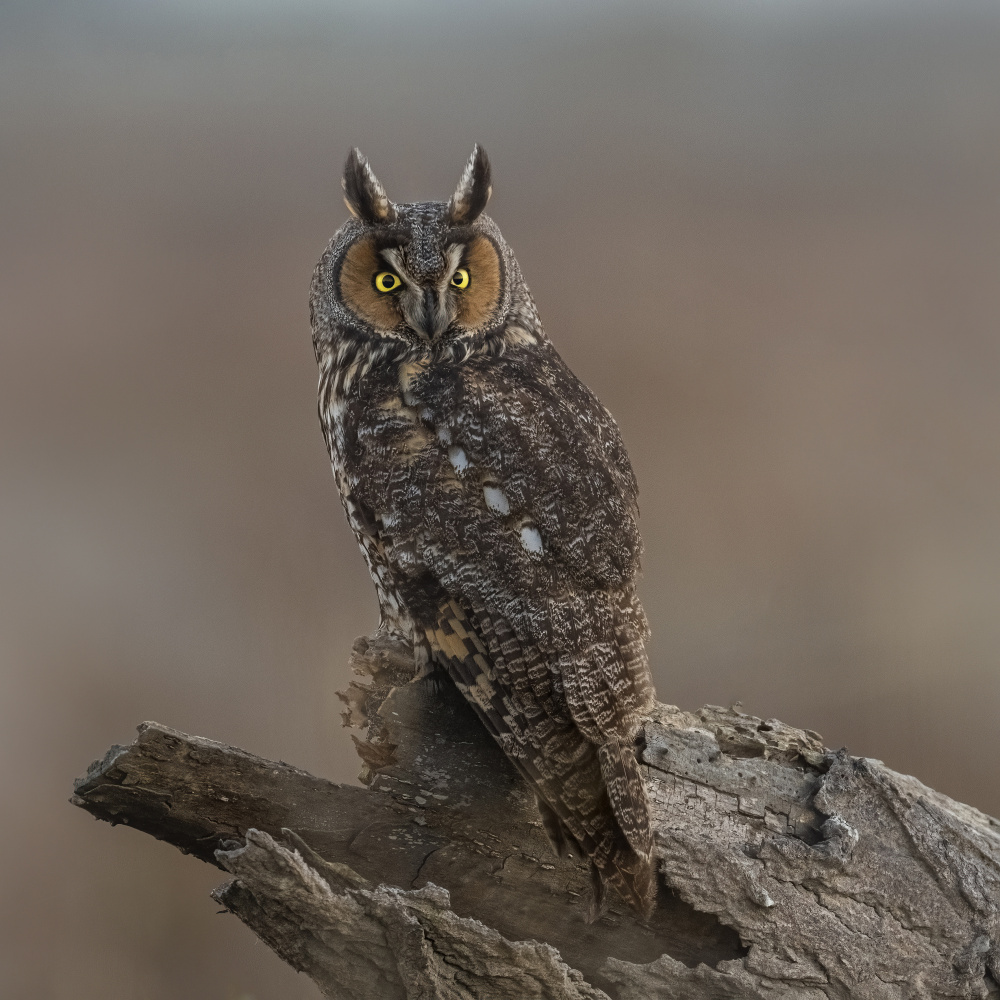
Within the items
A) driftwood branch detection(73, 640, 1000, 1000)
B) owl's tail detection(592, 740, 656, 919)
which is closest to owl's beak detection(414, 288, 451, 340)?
driftwood branch detection(73, 640, 1000, 1000)

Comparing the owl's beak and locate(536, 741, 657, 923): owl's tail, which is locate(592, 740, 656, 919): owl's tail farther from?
the owl's beak

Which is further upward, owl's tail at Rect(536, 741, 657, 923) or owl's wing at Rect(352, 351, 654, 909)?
owl's wing at Rect(352, 351, 654, 909)

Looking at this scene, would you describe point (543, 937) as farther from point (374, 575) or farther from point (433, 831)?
point (374, 575)

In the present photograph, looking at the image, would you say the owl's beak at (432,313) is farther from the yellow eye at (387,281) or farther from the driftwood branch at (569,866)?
the driftwood branch at (569,866)

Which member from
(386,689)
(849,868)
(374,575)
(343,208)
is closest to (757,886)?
(849,868)

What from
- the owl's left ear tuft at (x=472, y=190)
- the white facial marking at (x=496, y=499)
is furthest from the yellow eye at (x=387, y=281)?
the white facial marking at (x=496, y=499)

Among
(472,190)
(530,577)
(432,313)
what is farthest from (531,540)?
(472,190)
